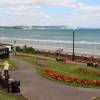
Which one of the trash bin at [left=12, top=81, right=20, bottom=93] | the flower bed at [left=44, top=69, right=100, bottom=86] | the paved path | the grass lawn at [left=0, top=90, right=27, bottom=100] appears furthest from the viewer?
the flower bed at [left=44, top=69, right=100, bottom=86]

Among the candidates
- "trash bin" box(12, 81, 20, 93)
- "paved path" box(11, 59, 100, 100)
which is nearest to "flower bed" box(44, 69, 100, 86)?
"paved path" box(11, 59, 100, 100)

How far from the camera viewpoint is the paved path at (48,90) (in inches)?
938

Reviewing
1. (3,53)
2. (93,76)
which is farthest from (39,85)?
(3,53)

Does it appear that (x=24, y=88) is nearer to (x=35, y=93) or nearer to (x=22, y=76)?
(x=35, y=93)

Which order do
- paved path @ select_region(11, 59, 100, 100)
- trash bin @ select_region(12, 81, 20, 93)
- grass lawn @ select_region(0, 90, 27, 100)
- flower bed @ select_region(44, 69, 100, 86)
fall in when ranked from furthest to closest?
flower bed @ select_region(44, 69, 100, 86) → trash bin @ select_region(12, 81, 20, 93) → paved path @ select_region(11, 59, 100, 100) → grass lawn @ select_region(0, 90, 27, 100)

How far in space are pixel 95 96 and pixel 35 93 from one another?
153 inches

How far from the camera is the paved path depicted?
78.1 feet

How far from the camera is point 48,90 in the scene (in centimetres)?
2580

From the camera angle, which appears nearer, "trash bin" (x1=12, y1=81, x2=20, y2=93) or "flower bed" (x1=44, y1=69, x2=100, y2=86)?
"trash bin" (x1=12, y1=81, x2=20, y2=93)

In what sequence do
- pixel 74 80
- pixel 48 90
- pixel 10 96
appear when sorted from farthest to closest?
1. pixel 74 80
2. pixel 48 90
3. pixel 10 96

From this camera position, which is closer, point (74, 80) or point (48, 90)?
point (48, 90)

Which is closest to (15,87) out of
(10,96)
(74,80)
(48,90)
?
(10,96)

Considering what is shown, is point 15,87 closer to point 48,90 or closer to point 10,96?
point 10,96

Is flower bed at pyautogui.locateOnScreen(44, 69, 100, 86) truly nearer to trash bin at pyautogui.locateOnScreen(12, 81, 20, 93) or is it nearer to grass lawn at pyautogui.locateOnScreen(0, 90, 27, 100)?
trash bin at pyautogui.locateOnScreen(12, 81, 20, 93)
